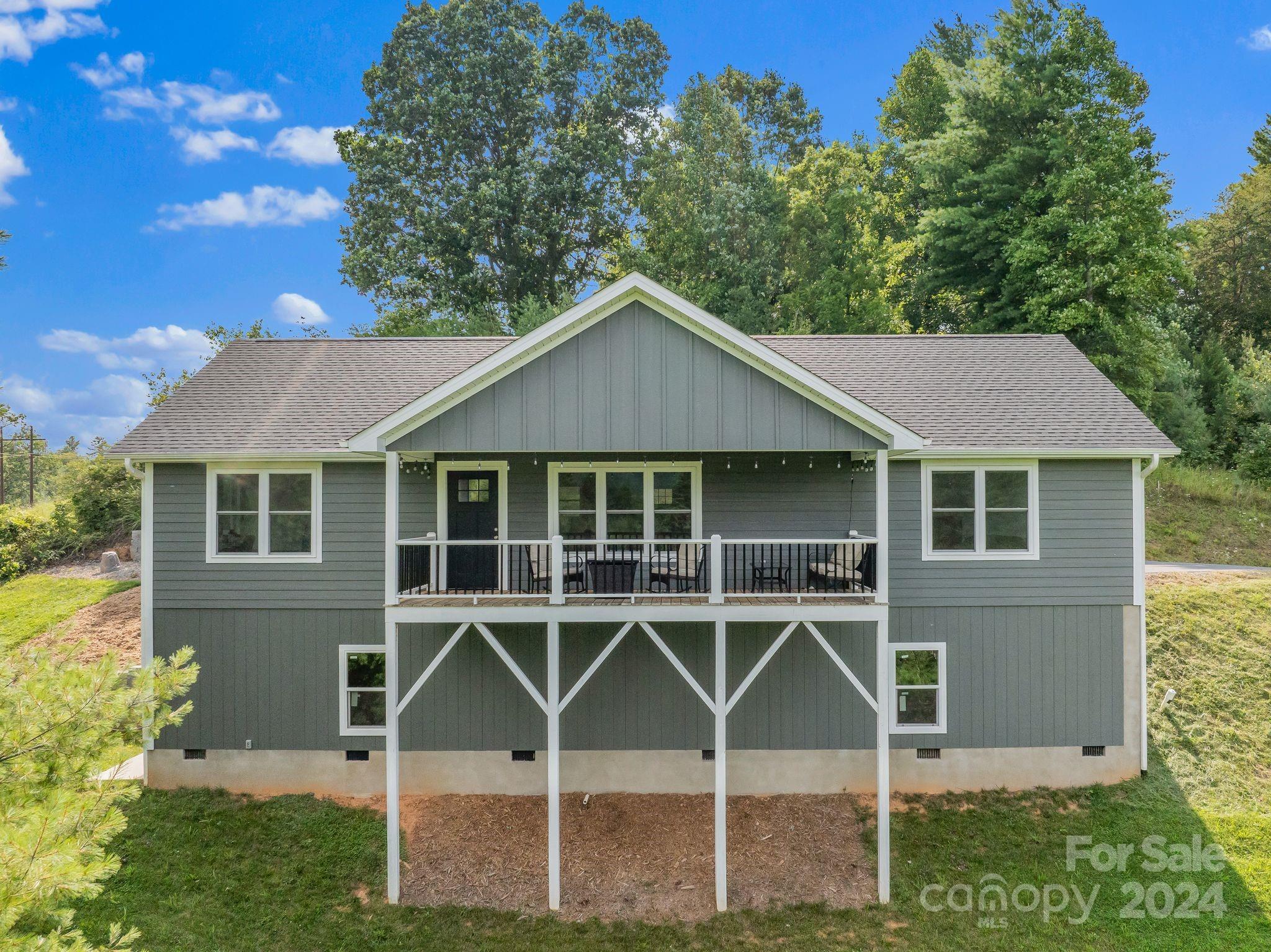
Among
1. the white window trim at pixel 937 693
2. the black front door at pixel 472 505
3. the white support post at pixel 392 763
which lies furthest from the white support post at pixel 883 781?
the white support post at pixel 392 763

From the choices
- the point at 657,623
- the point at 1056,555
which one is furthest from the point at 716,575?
the point at 1056,555

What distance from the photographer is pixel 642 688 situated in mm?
9469

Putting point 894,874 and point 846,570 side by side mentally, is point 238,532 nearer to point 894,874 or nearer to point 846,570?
point 846,570

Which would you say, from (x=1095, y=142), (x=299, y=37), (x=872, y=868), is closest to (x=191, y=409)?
(x=872, y=868)

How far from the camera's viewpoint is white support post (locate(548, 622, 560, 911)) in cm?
765

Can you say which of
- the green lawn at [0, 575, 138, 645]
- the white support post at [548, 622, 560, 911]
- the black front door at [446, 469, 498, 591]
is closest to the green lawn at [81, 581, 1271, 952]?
the white support post at [548, 622, 560, 911]

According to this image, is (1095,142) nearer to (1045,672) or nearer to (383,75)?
(1045,672)

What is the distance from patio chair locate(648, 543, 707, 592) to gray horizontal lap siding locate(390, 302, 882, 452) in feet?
5.39

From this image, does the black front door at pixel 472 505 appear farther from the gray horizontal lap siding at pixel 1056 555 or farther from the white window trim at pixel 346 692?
the gray horizontal lap siding at pixel 1056 555

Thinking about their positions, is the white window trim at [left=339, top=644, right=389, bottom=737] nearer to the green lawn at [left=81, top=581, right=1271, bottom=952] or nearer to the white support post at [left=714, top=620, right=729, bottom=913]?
the green lawn at [left=81, top=581, right=1271, bottom=952]

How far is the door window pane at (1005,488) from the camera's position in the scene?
9656mm

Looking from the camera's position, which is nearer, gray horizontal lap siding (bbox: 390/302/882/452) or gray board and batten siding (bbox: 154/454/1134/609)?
gray horizontal lap siding (bbox: 390/302/882/452)

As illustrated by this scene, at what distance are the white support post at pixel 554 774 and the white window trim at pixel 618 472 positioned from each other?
227cm

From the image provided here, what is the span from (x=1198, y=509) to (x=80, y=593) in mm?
30588
